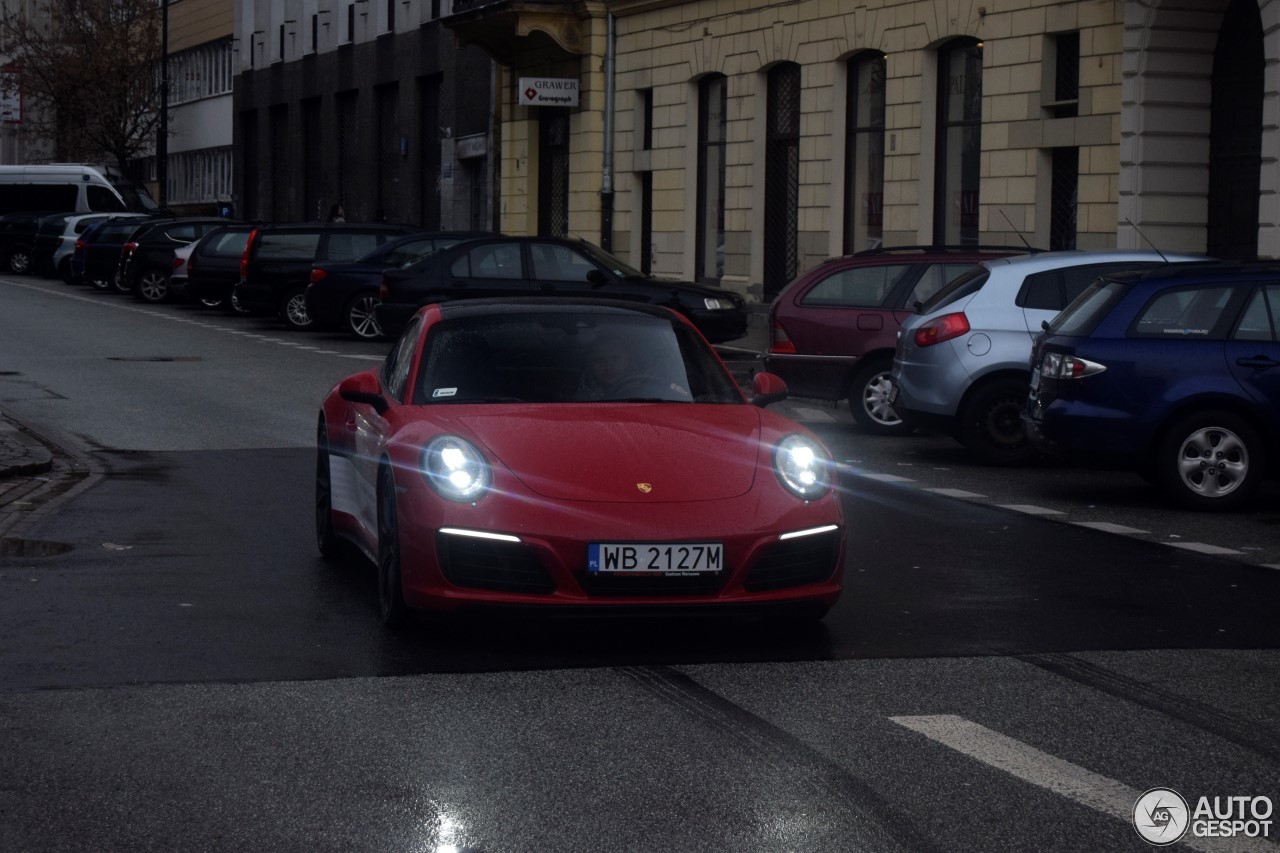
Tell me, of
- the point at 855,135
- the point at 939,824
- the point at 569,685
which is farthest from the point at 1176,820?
the point at 855,135

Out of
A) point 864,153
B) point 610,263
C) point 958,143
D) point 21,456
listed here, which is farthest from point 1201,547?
point 864,153

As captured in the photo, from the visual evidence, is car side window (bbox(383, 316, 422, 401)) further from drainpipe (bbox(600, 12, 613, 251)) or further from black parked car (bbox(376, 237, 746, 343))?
drainpipe (bbox(600, 12, 613, 251))

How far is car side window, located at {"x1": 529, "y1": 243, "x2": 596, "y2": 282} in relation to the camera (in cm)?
2670

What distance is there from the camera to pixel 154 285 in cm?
4091

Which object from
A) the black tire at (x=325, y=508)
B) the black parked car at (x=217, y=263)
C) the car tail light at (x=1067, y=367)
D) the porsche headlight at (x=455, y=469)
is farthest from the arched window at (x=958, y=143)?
the porsche headlight at (x=455, y=469)

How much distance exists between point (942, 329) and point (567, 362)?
676 centimetres

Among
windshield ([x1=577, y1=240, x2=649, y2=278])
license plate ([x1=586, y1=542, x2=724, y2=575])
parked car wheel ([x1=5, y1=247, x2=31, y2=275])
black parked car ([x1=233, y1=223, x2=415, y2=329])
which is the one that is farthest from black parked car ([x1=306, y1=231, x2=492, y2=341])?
parked car wheel ([x1=5, y1=247, x2=31, y2=275])

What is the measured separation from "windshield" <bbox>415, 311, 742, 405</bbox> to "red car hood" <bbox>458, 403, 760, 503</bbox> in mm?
249

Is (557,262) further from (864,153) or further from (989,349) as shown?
(989,349)

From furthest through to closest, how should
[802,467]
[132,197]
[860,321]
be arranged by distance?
[132,197] → [860,321] → [802,467]

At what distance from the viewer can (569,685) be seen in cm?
707

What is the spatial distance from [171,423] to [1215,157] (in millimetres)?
13530

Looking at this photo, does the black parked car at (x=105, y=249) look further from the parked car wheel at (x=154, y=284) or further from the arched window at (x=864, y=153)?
the arched window at (x=864, y=153)

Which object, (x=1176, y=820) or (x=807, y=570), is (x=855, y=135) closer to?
(x=807, y=570)
